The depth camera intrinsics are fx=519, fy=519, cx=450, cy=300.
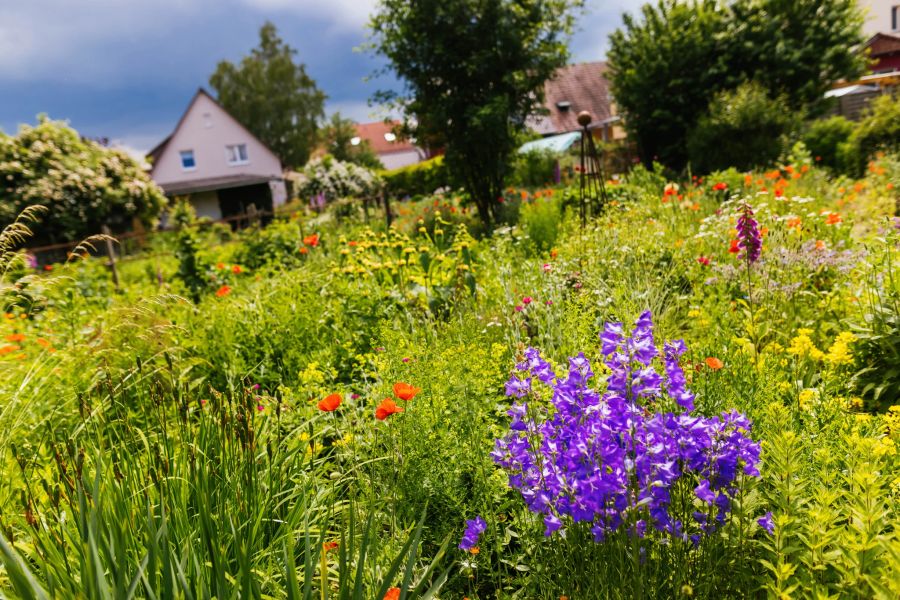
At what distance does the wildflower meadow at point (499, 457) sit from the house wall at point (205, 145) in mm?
29870

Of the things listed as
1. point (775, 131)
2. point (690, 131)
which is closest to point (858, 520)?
point (775, 131)

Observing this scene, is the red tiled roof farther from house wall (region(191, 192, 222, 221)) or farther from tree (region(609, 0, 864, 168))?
tree (region(609, 0, 864, 168))

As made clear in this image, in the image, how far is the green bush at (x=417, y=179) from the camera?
22.1 meters

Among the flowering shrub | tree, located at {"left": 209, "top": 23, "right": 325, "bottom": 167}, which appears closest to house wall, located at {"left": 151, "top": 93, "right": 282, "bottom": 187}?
tree, located at {"left": 209, "top": 23, "right": 325, "bottom": 167}

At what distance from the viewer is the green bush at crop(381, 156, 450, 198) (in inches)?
868

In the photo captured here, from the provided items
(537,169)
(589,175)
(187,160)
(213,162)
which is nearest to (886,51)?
(537,169)

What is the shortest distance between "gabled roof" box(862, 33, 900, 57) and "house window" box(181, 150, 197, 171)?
127 ft

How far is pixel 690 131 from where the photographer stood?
14.3 metres

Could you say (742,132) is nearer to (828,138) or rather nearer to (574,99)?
(828,138)

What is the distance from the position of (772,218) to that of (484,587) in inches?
147

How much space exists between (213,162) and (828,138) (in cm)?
2954

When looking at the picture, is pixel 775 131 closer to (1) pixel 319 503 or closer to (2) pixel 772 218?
(2) pixel 772 218

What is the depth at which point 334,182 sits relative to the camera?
19.2m

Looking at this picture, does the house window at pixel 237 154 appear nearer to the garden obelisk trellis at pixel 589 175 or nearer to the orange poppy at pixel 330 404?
the garden obelisk trellis at pixel 589 175
